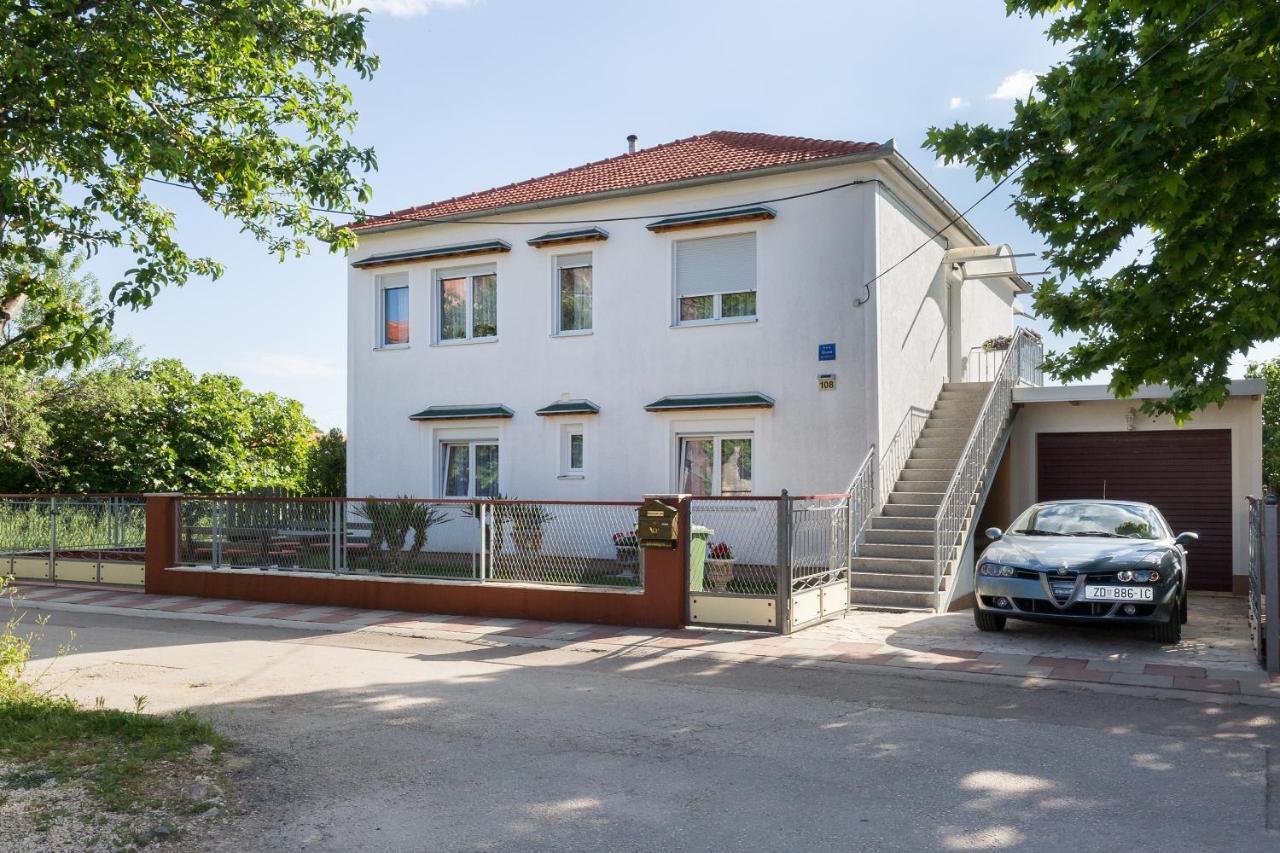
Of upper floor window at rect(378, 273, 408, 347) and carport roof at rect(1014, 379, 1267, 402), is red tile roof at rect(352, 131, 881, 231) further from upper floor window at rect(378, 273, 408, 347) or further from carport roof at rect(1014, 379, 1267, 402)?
carport roof at rect(1014, 379, 1267, 402)

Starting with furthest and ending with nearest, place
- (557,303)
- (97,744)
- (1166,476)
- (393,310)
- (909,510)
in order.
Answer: (393,310) → (557,303) → (1166,476) → (909,510) → (97,744)

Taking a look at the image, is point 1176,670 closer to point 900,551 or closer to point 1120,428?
point 900,551

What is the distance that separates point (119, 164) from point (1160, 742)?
971 centimetres

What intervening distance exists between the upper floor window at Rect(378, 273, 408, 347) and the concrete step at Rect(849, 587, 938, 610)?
10.2 metres

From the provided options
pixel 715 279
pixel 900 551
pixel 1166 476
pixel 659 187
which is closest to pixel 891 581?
pixel 900 551

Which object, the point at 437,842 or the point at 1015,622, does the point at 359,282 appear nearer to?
the point at 1015,622

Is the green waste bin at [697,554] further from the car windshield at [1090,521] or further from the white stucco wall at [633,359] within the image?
the white stucco wall at [633,359]

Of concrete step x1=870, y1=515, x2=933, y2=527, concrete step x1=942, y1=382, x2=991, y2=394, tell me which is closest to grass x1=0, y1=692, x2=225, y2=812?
concrete step x1=870, y1=515, x2=933, y2=527

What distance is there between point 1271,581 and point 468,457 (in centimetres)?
1325

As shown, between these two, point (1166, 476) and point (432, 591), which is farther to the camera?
point (1166, 476)

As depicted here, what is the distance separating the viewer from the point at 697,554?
11.9 m

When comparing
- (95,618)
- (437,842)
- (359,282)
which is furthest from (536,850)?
(359,282)

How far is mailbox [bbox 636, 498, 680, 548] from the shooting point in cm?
1147

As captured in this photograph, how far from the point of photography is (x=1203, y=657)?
984cm
